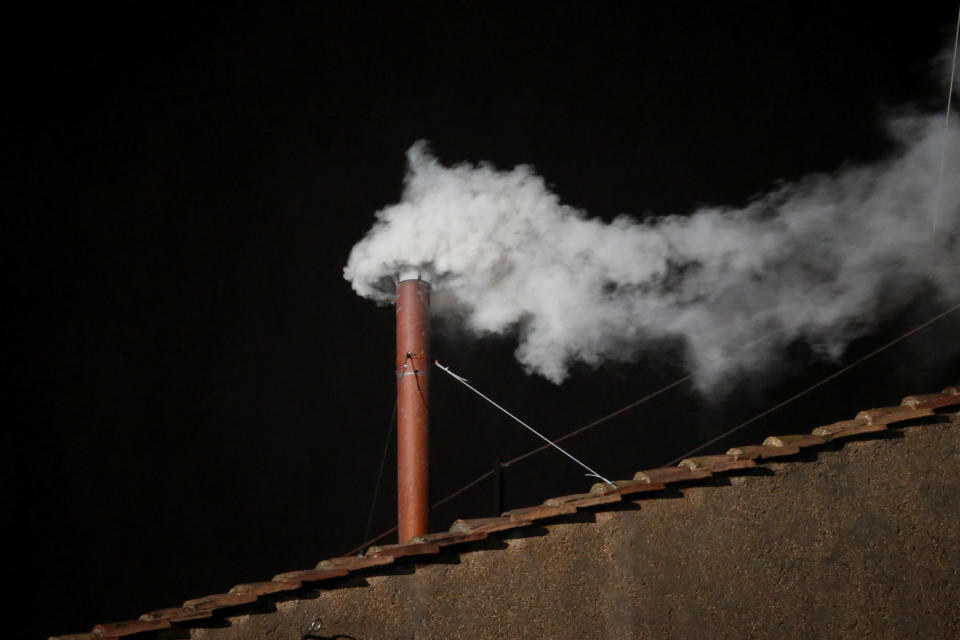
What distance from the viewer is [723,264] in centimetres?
1274

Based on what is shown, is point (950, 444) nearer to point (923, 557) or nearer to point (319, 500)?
point (923, 557)

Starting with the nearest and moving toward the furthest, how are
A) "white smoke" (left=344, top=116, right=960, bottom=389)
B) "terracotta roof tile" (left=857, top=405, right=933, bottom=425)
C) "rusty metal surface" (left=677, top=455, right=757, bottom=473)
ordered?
"rusty metal surface" (left=677, top=455, right=757, bottom=473) < "terracotta roof tile" (left=857, top=405, right=933, bottom=425) < "white smoke" (left=344, top=116, right=960, bottom=389)

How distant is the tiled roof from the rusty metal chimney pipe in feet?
9.40

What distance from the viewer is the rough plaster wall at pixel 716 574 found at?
5230 millimetres

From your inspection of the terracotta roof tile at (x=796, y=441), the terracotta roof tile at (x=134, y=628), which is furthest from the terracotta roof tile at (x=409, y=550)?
the terracotta roof tile at (x=796, y=441)

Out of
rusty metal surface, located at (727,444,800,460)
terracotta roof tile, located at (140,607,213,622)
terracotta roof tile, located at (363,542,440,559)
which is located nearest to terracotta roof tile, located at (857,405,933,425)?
rusty metal surface, located at (727,444,800,460)

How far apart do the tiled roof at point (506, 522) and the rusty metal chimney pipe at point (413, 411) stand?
2.87m

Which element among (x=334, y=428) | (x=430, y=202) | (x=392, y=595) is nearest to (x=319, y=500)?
(x=334, y=428)

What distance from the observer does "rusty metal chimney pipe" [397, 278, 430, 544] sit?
823 centimetres

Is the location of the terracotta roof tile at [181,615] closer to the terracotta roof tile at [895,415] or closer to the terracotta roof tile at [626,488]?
the terracotta roof tile at [626,488]

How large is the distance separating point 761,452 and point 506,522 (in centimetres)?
183

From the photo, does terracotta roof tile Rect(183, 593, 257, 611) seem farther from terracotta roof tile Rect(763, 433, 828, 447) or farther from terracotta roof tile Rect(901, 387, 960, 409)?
terracotta roof tile Rect(901, 387, 960, 409)

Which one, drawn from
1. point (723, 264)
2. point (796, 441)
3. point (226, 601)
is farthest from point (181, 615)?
point (723, 264)

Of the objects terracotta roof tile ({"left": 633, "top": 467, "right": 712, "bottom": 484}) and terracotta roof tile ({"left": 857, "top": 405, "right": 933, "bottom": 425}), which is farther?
terracotta roof tile ({"left": 857, "top": 405, "right": 933, "bottom": 425})
